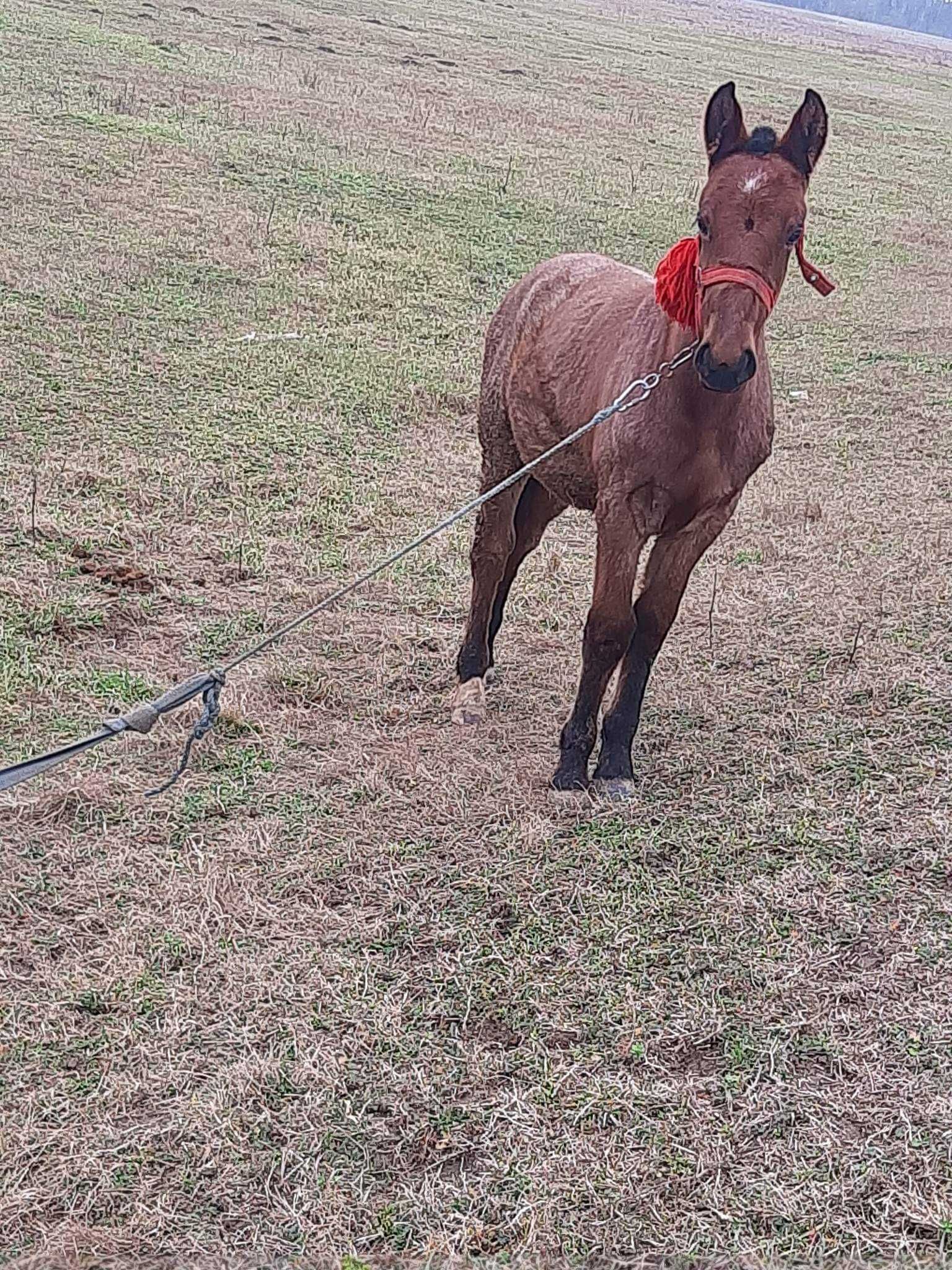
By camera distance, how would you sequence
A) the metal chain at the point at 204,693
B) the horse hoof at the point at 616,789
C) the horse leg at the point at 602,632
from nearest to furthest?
the metal chain at the point at 204,693
the horse leg at the point at 602,632
the horse hoof at the point at 616,789

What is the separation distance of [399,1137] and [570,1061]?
0.54m

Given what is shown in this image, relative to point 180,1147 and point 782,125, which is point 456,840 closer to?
point 180,1147

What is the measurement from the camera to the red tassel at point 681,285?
13.5ft

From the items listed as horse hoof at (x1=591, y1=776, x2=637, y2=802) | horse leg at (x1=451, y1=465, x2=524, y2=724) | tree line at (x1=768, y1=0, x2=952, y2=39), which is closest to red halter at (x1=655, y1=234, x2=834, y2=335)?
horse leg at (x1=451, y1=465, x2=524, y2=724)

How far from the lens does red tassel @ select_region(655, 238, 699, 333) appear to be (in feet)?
13.5

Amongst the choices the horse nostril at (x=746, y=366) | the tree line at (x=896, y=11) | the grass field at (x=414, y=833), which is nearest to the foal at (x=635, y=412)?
the horse nostril at (x=746, y=366)

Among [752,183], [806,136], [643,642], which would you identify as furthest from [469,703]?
[806,136]

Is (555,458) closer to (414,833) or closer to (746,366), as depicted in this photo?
(746,366)

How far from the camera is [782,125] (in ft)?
77.7

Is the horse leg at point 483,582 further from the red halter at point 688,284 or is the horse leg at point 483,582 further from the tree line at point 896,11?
the tree line at point 896,11

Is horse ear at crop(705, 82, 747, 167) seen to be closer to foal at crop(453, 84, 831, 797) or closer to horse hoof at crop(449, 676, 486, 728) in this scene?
foal at crop(453, 84, 831, 797)

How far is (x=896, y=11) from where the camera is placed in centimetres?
16850

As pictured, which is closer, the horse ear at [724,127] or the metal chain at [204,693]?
the metal chain at [204,693]

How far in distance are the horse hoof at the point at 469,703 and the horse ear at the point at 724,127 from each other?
2.47 m
